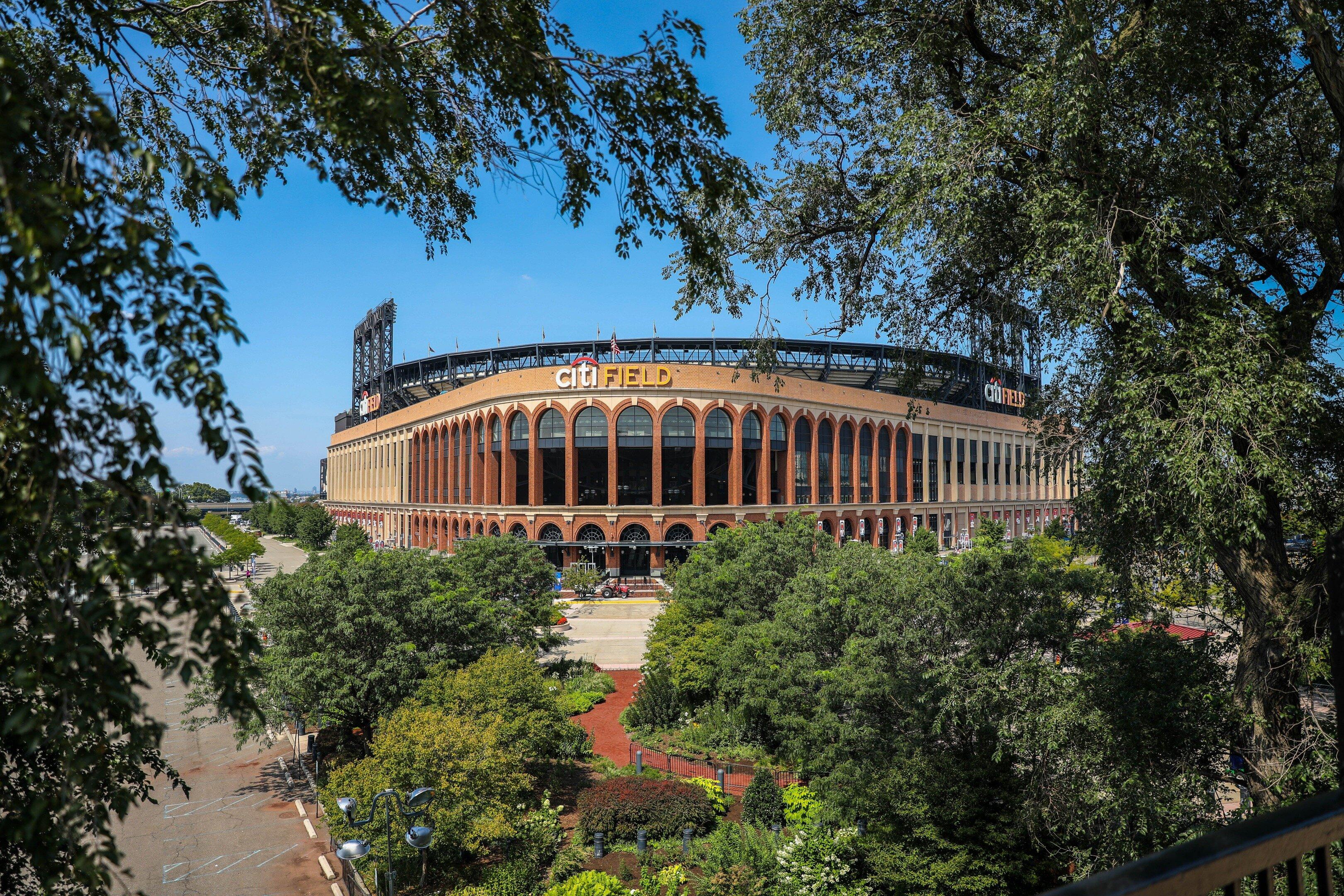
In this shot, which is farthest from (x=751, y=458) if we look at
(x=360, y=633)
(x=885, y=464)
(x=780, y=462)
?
(x=360, y=633)

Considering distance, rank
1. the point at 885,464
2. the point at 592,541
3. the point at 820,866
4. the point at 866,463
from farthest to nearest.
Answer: the point at 885,464 → the point at 866,463 → the point at 592,541 → the point at 820,866

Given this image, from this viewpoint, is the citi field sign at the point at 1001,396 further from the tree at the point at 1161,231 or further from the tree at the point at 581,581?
the tree at the point at 1161,231

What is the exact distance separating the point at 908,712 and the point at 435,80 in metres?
15.0

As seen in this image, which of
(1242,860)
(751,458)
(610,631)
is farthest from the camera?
(751,458)

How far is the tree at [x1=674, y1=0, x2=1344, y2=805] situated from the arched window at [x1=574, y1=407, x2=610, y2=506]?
49.1 m

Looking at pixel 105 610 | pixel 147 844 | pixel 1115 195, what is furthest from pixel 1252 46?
pixel 147 844

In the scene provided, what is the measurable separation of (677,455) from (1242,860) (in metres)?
60.2

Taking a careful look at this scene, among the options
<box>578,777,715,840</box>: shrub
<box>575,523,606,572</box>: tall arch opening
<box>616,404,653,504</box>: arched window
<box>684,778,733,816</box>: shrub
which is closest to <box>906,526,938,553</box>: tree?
<box>684,778,733,816</box>: shrub

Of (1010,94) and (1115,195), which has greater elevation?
(1010,94)

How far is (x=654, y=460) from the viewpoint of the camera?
5925 cm

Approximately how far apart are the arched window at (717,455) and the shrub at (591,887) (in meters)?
46.0

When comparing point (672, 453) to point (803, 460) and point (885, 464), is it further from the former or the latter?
point (885, 464)

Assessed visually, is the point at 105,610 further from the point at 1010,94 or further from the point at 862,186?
the point at 862,186

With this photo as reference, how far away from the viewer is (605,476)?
62.9 metres
